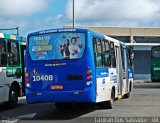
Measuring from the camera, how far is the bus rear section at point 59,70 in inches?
581

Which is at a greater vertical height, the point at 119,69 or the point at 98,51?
the point at 98,51

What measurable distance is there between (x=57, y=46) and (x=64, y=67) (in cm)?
75

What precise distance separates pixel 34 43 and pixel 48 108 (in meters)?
3.92

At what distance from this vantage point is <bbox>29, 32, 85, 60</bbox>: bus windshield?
1502 cm

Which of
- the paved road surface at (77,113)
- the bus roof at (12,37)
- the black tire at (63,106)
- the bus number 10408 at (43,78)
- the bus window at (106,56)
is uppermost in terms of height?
the bus roof at (12,37)

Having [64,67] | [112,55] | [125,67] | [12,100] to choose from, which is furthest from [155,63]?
[64,67]

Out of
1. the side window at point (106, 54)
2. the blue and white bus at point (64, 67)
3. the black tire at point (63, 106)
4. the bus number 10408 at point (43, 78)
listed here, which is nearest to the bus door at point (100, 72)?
the blue and white bus at point (64, 67)

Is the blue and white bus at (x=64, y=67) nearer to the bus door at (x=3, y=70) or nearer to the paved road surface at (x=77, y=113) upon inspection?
the paved road surface at (x=77, y=113)

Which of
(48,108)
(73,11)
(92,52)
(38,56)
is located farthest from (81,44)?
(73,11)

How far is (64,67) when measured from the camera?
1496 centimetres

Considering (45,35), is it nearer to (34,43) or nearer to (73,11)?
(34,43)

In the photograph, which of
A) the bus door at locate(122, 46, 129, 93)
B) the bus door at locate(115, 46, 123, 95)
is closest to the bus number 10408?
the bus door at locate(115, 46, 123, 95)

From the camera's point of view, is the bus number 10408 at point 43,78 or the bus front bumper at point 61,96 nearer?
the bus front bumper at point 61,96

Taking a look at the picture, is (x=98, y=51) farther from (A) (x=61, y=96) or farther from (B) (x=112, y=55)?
(B) (x=112, y=55)
